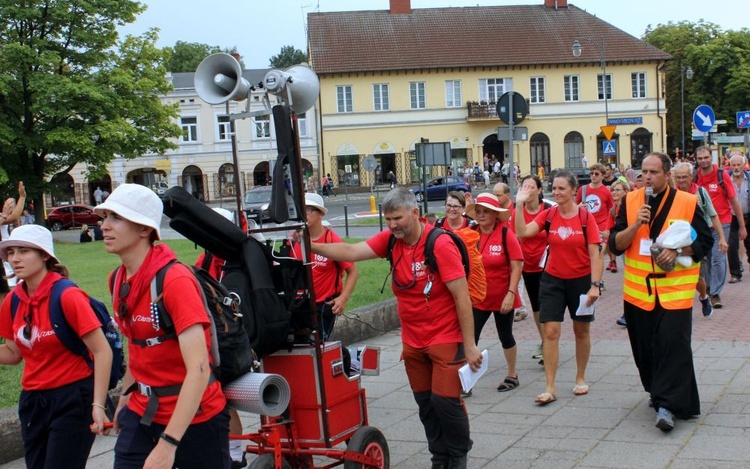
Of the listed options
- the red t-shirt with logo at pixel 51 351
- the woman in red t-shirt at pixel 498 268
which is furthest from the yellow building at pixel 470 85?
the red t-shirt with logo at pixel 51 351

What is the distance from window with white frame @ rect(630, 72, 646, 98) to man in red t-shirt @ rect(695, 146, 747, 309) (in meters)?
51.8

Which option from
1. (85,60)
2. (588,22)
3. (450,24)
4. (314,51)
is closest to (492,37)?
(450,24)

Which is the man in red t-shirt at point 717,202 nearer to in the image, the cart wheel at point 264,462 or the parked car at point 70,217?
the cart wheel at point 264,462

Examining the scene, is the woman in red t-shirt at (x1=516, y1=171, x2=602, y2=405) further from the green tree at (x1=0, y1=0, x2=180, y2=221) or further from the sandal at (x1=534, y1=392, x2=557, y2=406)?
the green tree at (x1=0, y1=0, x2=180, y2=221)

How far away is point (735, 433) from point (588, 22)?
6018cm

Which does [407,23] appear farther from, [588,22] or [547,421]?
[547,421]

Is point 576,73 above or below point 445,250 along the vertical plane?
above

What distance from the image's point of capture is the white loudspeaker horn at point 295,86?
480cm

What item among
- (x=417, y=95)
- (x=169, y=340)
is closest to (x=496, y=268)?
(x=169, y=340)

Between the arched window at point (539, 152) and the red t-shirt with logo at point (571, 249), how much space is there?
5423cm

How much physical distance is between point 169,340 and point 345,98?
56.6 m

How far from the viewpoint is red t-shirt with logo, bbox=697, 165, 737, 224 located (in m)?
12.2

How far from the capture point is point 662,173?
642cm

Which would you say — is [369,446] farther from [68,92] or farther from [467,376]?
[68,92]
